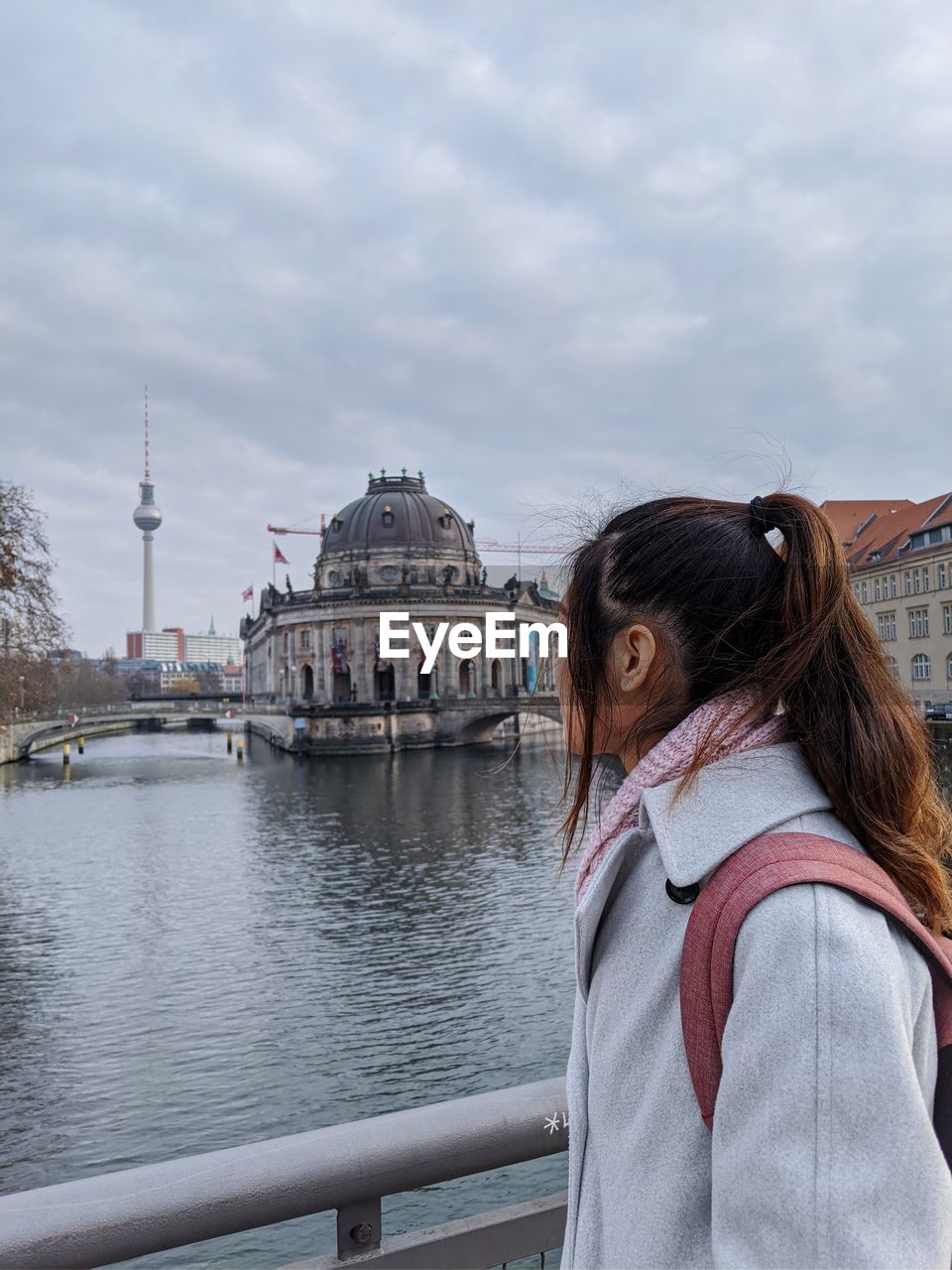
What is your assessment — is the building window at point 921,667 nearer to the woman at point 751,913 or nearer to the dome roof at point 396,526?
the dome roof at point 396,526

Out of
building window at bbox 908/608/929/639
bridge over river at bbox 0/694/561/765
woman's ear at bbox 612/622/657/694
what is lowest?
bridge over river at bbox 0/694/561/765

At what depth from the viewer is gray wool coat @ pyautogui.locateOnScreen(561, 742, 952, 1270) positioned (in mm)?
1156

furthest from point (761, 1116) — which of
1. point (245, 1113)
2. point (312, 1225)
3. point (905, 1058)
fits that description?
point (245, 1113)

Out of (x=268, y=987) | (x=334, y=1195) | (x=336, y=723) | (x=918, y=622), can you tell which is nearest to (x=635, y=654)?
(x=334, y=1195)

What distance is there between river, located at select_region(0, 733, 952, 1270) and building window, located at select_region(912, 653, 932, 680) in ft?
80.6

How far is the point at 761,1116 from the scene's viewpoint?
1182mm

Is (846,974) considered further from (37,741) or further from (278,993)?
(37,741)

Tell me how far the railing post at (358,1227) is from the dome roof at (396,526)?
83918 mm

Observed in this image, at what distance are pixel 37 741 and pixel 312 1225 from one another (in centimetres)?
6088

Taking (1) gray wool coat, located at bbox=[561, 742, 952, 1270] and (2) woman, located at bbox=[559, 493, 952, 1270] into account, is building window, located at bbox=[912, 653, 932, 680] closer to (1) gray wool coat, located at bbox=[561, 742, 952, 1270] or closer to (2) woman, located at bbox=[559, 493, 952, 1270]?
(2) woman, located at bbox=[559, 493, 952, 1270]

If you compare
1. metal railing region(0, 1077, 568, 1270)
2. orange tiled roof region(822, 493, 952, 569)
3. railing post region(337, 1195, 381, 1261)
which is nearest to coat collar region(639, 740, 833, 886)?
metal railing region(0, 1077, 568, 1270)

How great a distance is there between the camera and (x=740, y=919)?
1223 millimetres

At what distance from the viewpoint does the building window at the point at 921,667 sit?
152 feet

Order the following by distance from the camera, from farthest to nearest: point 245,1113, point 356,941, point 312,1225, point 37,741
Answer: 1. point 37,741
2. point 356,941
3. point 245,1113
4. point 312,1225
